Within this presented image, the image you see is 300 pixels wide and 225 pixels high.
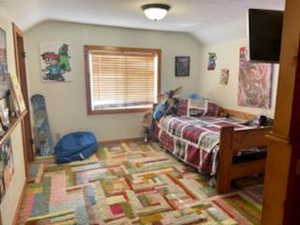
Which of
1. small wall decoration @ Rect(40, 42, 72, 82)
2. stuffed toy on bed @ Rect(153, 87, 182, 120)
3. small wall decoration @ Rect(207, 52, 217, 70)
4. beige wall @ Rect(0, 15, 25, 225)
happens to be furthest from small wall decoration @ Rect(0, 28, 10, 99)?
small wall decoration @ Rect(207, 52, 217, 70)

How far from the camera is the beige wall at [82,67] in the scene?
140 inches

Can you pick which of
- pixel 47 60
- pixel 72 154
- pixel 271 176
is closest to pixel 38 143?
pixel 72 154

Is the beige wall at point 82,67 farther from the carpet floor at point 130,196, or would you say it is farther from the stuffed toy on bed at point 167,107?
the carpet floor at point 130,196

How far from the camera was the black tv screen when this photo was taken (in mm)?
1721

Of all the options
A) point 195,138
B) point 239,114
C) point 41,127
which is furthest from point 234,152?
point 41,127

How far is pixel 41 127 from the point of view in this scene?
11.9 ft

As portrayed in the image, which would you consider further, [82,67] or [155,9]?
[82,67]

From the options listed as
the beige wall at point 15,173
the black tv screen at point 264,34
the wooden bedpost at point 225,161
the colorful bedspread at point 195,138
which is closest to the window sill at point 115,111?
the colorful bedspread at point 195,138

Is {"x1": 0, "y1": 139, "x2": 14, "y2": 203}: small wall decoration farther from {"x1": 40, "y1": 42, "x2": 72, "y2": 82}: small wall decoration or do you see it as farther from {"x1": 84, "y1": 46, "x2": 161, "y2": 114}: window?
{"x1": 84, "y1": 46, "x2": 161, "y2": 114}: window

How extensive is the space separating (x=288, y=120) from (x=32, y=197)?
253 cm

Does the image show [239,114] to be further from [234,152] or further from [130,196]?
[130,196]

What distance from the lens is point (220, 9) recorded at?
2779 mm

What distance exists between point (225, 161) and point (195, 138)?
60 centimetres

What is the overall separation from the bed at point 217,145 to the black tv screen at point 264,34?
34.3 inches
